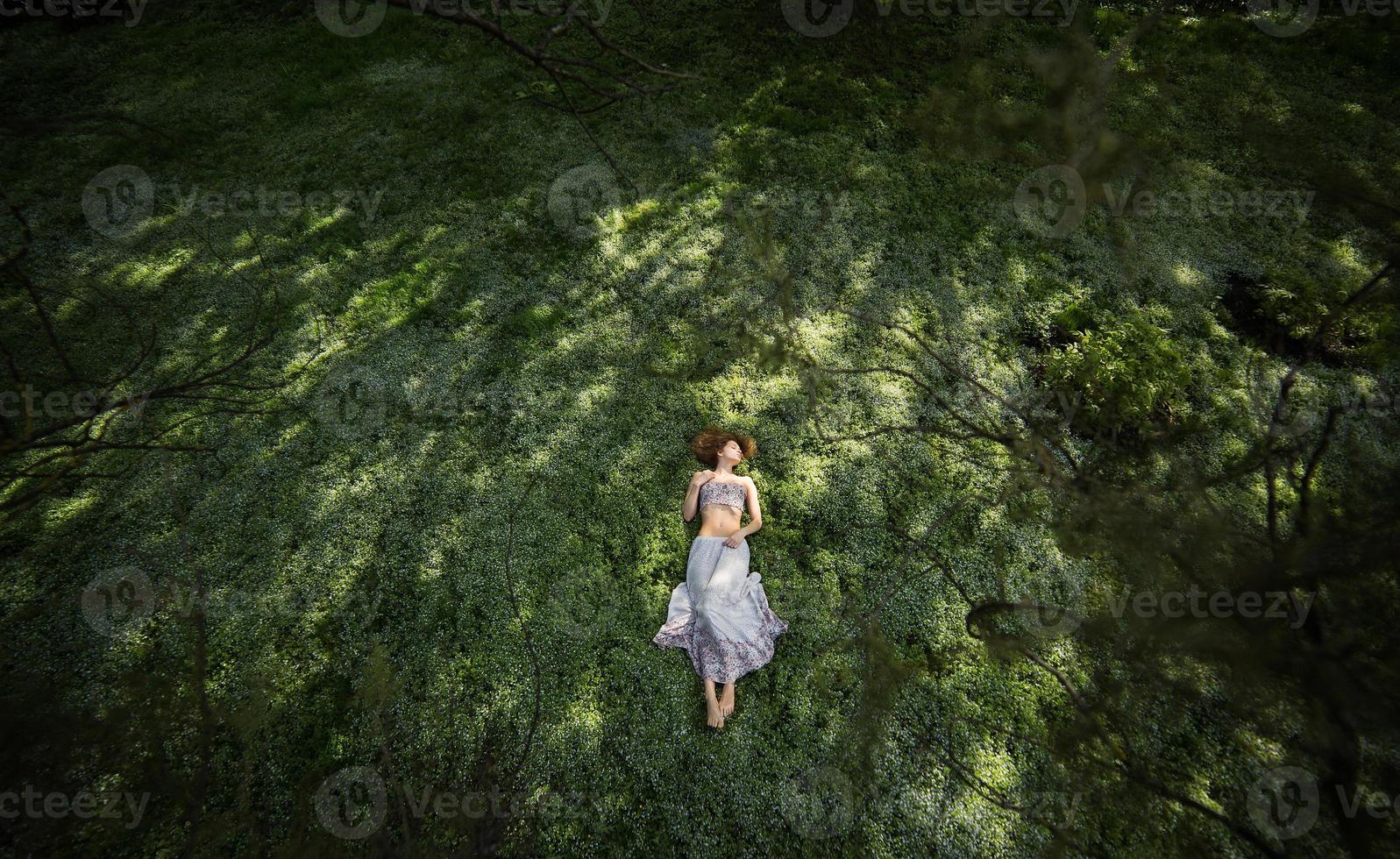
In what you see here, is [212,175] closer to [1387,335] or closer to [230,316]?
[230,316]

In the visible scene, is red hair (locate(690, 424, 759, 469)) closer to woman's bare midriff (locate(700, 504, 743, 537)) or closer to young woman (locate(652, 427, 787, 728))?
young woman (locate(652, 427, 787, 728))

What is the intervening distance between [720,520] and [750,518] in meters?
0.32

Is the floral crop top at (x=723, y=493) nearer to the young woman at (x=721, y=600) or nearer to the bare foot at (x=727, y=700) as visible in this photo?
the young woman at (x=721, y=600)

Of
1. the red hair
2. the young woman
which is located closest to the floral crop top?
the young woman

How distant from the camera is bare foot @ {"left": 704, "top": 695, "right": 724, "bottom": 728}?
3.67m

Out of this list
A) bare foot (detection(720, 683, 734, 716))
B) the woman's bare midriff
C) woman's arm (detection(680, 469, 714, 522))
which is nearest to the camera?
bare foot (detection(720, 683, 734, 716))

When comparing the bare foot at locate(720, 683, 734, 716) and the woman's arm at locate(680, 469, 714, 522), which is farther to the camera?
the woman's arm at locate(680, 469, 714, 522)

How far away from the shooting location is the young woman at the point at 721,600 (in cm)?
378

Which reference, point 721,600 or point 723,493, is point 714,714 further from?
point 723,493

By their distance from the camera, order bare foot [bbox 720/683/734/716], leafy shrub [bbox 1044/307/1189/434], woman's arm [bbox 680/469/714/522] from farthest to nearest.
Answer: leafy shrub [bbox 1044/307/1189/434], woman's arm [bbox 680/469/714/522], bare foot [bbox 720/683/734/716]

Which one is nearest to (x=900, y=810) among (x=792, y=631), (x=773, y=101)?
(x=792, y=631)

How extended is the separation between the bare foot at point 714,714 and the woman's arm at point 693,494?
Result: 1358mm

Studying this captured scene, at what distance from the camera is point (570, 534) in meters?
4.46

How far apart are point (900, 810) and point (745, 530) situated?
206 centimetres
